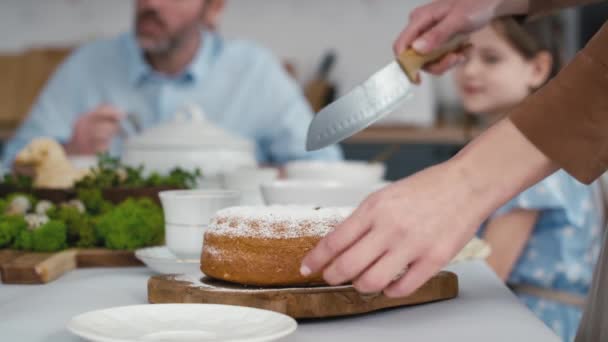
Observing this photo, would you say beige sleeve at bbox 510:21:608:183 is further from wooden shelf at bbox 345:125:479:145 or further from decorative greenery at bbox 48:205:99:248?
wooden shelf at bbox 345:125:479:145

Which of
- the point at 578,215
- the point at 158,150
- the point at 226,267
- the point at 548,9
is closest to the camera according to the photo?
the point at 226,267

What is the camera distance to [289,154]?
265cm

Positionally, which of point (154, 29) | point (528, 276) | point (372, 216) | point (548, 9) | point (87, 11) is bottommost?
point (528, 276)

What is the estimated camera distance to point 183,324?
69 centimetres

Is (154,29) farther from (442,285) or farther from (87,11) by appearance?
(442,285)

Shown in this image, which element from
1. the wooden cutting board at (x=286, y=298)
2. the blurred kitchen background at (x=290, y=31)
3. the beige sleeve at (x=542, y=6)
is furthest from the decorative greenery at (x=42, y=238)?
the blurred kitchen background at (x=290, y=31)

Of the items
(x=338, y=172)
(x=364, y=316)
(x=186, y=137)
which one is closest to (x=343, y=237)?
(x=364, y=316)

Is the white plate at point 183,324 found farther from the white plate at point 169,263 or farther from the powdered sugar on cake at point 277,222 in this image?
the white plate at point 169,263

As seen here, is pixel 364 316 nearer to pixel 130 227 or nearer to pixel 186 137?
pixel 130 227

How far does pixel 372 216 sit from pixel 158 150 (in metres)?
0.95

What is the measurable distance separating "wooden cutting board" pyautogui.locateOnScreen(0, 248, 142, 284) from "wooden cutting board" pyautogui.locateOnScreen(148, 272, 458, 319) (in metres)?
0.22

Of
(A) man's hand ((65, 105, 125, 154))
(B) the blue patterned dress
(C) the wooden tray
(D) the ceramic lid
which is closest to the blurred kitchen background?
(A) man's hand ((65, 105, 125, 154))

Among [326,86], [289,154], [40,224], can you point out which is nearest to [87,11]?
[326,86]

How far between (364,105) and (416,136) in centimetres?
259
